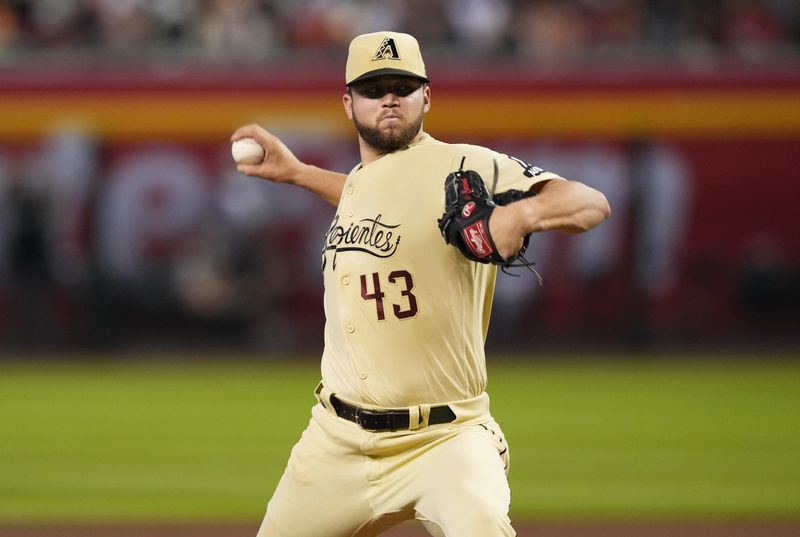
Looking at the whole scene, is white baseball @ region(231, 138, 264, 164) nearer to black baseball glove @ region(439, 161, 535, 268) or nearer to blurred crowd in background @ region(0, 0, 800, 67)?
black baseball glove @ region(439, 161, 535, 268)

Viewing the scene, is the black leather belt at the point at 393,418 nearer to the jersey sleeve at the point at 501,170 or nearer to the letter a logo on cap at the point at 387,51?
the jersey sleeve at the point at 501,170

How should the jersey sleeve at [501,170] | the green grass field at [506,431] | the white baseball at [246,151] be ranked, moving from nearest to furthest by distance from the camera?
the jersey sleeve at [501,170] < the white baseball at [246,151] < the green grass field at [506,431]

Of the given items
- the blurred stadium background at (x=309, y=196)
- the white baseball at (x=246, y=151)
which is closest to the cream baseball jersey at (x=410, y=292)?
the white baseball at (x=246, y=151)

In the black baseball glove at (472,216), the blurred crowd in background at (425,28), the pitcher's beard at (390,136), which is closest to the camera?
the black baseball glove at (472,216)

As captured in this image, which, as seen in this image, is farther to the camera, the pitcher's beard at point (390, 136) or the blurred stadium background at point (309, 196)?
the blurred stadium background at point (309, 196)

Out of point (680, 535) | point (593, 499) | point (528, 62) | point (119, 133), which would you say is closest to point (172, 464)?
point (593, 499)

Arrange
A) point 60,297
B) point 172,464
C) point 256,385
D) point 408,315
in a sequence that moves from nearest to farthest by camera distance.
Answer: point 408,315 < point 172,464 < point 256,385 < point 60,297

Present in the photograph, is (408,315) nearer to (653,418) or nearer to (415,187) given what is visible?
(415,187)
